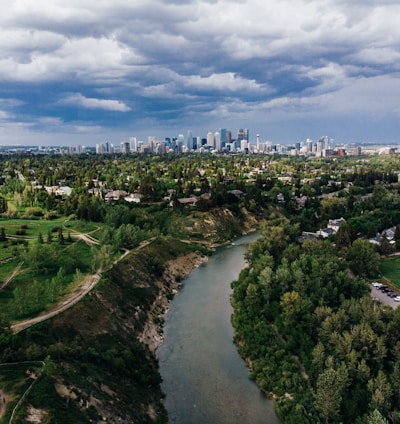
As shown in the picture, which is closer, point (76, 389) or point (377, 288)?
point (76, 389)

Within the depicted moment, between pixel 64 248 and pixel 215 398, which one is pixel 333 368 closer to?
pixel 215 398

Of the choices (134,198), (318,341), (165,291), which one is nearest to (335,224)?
(165,291)

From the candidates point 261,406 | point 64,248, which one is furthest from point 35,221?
point 261,406

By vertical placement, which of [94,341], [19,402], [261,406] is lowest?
[261,406]

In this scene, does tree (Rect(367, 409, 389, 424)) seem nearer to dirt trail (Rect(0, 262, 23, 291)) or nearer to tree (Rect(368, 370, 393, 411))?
tree (Rect(368, 370, 393, 411))

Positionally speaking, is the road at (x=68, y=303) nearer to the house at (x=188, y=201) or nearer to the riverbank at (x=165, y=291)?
the riverbank at (x=165, y=291)

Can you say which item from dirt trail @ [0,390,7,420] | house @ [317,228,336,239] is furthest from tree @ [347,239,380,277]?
dirt trail @ [0,390,7,420]

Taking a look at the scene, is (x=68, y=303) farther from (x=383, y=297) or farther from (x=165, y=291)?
(x=383, y=297)
